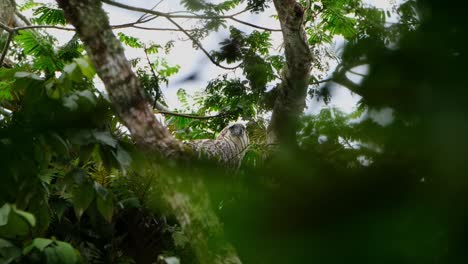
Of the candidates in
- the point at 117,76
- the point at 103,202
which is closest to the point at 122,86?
the point at 117,76

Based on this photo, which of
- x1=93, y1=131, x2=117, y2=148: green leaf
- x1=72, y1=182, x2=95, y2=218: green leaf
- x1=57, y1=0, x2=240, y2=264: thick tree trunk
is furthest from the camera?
x1=72, y1=182, x2=95, y2=218: green leaf

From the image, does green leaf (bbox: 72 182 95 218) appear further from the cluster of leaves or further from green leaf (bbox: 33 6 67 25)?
green leaf (bbox: 33 6 67 25)

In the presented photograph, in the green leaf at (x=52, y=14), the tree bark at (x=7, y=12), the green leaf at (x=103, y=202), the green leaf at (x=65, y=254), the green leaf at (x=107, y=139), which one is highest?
the tree bark at (x=7, y=12)

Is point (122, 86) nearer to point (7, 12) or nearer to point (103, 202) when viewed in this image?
point (103, 202)

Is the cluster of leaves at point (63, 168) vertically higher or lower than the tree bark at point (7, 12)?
lower

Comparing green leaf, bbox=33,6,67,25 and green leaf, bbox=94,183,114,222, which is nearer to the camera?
green leaf, bbox=94,183,114,222

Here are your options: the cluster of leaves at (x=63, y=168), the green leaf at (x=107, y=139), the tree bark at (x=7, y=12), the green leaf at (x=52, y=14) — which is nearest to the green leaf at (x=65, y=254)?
the cluster of leaves at (x=63, y=168)

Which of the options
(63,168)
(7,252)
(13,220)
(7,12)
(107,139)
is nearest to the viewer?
(13,220)

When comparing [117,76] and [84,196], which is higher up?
[117,76]

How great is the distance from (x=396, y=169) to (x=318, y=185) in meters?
0.07

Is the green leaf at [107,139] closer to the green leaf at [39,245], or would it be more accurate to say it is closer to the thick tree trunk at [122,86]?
the thick tree trunk at [122,86]

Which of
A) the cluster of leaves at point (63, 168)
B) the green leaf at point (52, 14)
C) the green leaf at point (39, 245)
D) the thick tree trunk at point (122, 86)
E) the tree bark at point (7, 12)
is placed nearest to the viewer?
the cluster of leaves at point (63, 168)

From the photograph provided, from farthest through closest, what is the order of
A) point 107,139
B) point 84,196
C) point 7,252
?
point 84,196
point 7,252
point 107,139

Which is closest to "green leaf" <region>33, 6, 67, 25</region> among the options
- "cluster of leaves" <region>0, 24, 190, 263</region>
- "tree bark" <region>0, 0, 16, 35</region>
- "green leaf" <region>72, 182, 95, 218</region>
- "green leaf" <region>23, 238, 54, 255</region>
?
"cluster of leaves" <region>0, 24, 190, 263</region>
